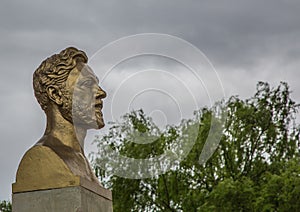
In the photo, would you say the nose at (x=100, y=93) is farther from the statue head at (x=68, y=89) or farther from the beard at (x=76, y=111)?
the beard at (x=76, y=111)

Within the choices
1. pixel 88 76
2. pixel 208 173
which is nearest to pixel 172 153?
pixel 208 173

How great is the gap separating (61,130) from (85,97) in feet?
1.23

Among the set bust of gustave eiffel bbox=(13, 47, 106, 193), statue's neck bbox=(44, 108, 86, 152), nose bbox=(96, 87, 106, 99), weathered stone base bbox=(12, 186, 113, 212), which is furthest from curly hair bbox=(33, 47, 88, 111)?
weathered stone base bbox=(12, 186, 113, 212)

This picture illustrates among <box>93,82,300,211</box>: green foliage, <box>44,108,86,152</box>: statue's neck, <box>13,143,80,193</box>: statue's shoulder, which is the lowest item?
<box>13,143,80,193</box>: statue's shoulder

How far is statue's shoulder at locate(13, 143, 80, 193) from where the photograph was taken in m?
6.35

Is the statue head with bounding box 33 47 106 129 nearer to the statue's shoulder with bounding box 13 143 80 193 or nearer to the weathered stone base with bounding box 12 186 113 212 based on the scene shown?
the statue's shoulder with bounding box 13 143 80 193

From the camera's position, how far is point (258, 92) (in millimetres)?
18406

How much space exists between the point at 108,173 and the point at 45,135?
10778mm

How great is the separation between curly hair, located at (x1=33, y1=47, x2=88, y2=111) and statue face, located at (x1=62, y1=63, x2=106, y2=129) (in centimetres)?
6

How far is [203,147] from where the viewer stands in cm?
1825

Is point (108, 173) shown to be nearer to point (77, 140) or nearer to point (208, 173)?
point (208, 173)

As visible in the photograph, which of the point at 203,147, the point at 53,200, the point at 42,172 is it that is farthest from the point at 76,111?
the point at 203,147

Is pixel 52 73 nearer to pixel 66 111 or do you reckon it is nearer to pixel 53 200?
pixel 66 111

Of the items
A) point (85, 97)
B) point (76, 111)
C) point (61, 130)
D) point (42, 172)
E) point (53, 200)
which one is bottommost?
point (53, 200)
